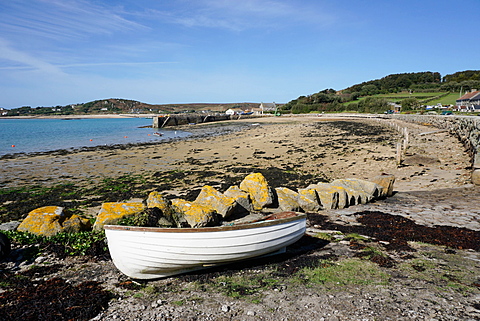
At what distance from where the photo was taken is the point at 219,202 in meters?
8.67

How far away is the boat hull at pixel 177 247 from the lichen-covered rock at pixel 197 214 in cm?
233

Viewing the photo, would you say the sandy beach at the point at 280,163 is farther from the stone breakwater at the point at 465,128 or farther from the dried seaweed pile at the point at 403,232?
the dried seaweed pile at the point at 403,232

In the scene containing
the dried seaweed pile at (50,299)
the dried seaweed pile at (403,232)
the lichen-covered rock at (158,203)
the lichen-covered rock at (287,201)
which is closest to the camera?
the dried seaweed pile at (50,299)

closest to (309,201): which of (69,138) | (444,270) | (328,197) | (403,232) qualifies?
(328,197)

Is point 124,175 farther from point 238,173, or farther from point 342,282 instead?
point 342,282

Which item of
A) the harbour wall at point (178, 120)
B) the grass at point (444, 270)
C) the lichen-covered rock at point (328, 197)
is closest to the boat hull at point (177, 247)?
the grass at point (444, 270)

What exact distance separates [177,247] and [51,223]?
4220mm

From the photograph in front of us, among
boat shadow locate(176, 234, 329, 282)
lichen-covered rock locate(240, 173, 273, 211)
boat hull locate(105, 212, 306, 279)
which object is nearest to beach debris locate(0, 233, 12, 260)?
boat hull locate(105, 212, 306, 279)

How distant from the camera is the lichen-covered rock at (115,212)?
23.8ft

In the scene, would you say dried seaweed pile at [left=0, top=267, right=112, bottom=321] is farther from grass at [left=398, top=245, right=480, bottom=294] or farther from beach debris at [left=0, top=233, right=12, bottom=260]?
grass at [left=398, top=245, right=480, bottom=294]

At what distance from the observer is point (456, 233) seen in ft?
23.3

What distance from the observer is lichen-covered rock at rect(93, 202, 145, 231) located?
725cm

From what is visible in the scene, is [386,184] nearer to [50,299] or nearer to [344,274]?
[344,274]

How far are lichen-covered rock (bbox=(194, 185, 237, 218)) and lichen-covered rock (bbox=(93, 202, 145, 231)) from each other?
6.09 ft
